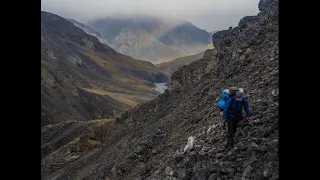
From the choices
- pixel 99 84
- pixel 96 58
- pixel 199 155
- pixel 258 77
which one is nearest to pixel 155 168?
pixel 199 155

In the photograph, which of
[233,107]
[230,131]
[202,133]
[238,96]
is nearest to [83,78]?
[202,133]

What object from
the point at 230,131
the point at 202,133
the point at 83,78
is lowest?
the point at 83,78

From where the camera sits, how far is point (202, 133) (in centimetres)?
1355

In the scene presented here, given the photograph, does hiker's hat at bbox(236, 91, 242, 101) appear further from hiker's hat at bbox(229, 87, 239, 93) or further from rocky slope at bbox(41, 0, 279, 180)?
rocky slope at bbox(41, 0, 279, 180)

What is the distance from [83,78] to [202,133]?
10210 cm

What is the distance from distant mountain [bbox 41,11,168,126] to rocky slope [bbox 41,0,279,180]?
29.7m

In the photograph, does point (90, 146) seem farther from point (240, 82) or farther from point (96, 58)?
point (96, 58)

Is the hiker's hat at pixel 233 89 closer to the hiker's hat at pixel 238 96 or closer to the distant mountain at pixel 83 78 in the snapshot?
the hiker's hat at pixel 238 96

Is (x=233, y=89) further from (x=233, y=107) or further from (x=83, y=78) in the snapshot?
(x=83, y=78)

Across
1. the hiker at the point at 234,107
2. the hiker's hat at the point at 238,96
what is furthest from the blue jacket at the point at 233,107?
the hiker's hat at the point at 238,96

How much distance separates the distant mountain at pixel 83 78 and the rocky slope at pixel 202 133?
97.4 feet

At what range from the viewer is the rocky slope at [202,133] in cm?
1068
